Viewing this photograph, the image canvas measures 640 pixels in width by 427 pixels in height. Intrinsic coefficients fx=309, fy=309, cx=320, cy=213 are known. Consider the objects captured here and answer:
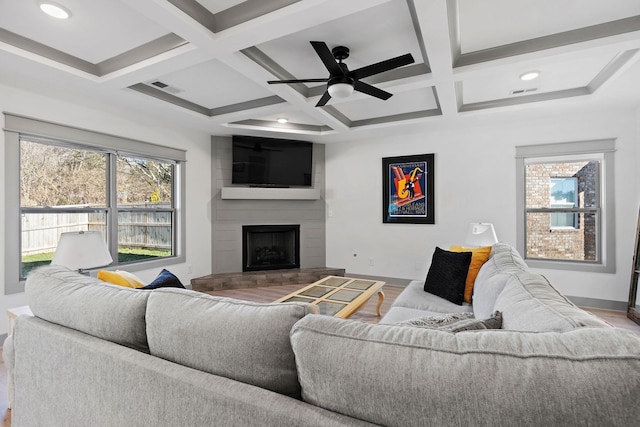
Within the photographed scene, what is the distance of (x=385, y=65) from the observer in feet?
7.72

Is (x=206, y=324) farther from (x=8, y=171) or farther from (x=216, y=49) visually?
(x=8, y=171)

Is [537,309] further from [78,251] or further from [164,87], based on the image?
[164,87]

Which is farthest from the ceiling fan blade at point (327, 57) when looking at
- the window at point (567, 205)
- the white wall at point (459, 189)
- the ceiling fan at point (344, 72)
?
the window at point (567, 205)

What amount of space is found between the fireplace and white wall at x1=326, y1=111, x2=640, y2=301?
2.11 ft

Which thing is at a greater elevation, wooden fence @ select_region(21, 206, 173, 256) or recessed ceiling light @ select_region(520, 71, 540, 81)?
recessed ceiling light @ select_region(520, 71, 540, 81)

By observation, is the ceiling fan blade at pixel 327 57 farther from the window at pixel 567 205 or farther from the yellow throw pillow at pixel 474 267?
the window at pixel 567 205

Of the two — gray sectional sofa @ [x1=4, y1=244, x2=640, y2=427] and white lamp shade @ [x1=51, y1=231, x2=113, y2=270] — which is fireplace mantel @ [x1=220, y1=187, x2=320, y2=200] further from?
gray sectional sofa @ [x1=4, y1=244, x2=640, y2=427]

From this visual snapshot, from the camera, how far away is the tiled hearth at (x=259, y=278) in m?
4.61

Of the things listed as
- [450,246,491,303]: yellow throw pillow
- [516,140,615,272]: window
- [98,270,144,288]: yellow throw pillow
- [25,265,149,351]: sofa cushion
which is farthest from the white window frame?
[516,140,615,272]: window

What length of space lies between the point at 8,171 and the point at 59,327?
→ 2435 mm

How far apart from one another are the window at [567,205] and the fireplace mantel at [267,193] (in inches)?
121

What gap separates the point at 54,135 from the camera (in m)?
3.06

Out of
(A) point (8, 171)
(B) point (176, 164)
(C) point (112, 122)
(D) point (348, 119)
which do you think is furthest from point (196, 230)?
(D) point (348, 119)

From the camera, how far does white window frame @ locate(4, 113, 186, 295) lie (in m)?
2.77
